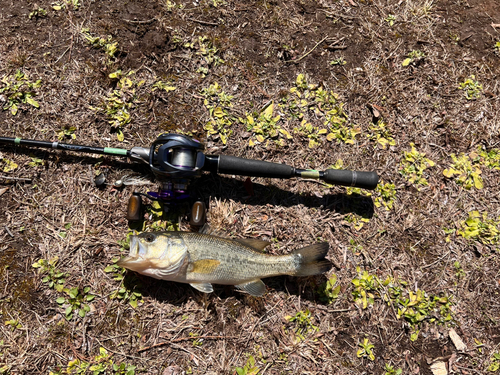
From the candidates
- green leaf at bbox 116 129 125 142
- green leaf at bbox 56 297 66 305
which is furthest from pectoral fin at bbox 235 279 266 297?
green leaf at bbox 116 129 125 142

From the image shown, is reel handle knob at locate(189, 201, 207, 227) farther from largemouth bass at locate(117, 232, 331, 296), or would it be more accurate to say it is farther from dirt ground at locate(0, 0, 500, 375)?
dirt ground at locate(0, 0, 500, 375)

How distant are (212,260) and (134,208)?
1.05 meters

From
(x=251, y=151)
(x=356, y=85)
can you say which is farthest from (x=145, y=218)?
(x=356, y=85)

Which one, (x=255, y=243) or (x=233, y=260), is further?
(x=255, y=243)

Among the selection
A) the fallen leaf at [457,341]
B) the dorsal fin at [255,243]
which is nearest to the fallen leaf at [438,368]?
the fallen leaf at [457,341]

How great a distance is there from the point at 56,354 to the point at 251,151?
3.18 m

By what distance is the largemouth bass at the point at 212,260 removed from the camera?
337 cm

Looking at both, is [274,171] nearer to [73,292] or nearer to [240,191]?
[240,191]

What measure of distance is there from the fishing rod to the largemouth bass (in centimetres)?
35

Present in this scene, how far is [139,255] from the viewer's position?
335 cm

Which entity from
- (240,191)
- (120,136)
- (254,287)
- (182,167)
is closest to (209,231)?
(240,191)

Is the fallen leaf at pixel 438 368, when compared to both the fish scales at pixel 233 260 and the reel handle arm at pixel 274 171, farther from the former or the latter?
the reel handle arm at pixel 274 171

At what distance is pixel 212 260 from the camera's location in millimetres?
3479

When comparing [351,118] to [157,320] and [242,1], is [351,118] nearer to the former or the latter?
[242,1]
